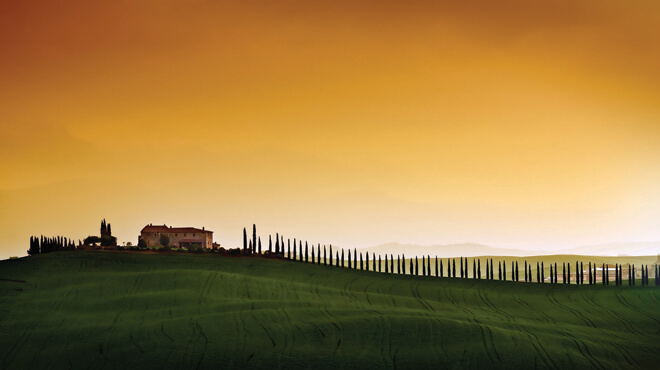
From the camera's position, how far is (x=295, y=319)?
4144 cm

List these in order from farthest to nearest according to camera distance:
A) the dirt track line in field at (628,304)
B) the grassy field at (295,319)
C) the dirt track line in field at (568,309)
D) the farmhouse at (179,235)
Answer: the farmhouse at (179,235) < the dirt track line in field at (628,304) < the dirt track line in field at (568,309) < the grassy field at (295,319)

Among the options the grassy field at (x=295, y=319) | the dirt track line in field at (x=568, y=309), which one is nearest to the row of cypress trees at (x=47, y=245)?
the grassy field at (x=295, y=319)

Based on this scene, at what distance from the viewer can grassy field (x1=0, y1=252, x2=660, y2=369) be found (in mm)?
35406

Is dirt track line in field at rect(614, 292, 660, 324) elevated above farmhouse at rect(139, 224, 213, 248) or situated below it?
below

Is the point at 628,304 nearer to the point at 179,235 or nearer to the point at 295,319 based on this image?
the point at 295,319

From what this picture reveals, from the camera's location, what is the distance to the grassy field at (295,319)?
35.4m

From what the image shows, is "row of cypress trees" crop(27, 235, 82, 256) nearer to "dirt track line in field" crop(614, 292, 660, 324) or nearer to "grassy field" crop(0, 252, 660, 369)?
"grassy field" crop(0, 252, 660, 369)

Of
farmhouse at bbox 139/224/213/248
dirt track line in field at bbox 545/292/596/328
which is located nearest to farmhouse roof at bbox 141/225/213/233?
farmhouse at bbox 139/224/213/248

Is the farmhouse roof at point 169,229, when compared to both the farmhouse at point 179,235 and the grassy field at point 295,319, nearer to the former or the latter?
the farmhouse at point 179,235

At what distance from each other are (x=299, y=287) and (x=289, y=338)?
16.1 m

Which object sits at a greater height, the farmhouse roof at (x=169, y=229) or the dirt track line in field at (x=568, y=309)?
the farmhouse roof at (x=169, y=229)

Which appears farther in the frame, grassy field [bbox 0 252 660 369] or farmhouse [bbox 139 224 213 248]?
farmhouse [bbox 139 224 213 248]

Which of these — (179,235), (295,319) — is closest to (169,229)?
(179,235)

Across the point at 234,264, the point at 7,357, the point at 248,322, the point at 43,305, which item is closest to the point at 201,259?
the point at 234,264
